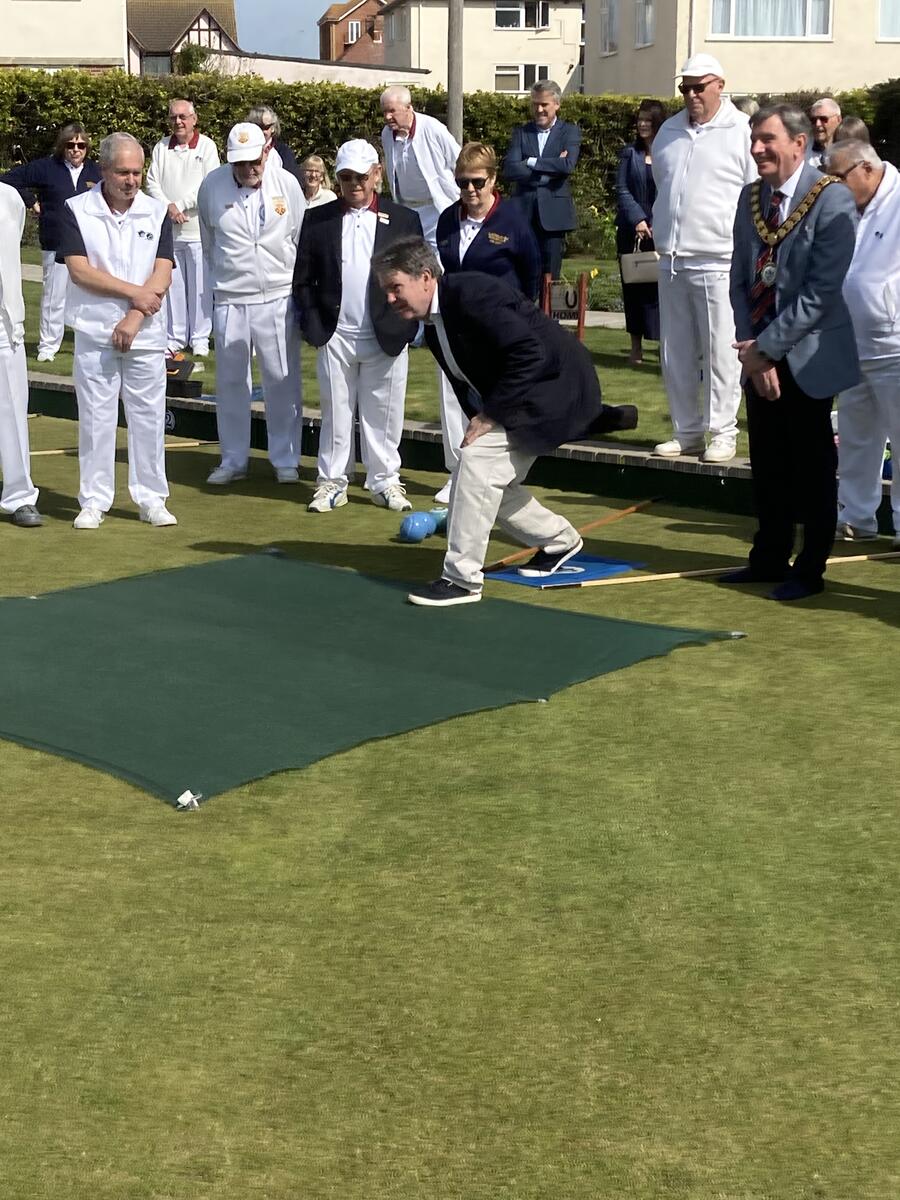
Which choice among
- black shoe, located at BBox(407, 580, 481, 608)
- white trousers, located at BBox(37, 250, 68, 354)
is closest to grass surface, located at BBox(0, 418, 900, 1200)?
black shoe, located at BBox(407, 580, 481, 608)

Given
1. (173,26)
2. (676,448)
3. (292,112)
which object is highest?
(173,26)

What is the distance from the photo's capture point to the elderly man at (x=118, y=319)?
7.55 m

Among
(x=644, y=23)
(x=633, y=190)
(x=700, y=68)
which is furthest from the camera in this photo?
(x=644, y=23)

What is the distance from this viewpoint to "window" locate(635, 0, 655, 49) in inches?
1447

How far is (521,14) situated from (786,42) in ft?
55.8

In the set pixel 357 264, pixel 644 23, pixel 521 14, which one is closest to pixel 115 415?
pixel 357 264

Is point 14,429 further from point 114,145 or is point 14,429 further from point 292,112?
point 292,112

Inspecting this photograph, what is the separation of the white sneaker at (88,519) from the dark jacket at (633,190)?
5200 millimetres

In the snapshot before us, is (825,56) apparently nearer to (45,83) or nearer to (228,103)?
(228,103)

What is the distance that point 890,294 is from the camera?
6.60 m

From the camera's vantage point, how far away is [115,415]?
26.1 ft

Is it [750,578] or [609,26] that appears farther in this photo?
[609,26]

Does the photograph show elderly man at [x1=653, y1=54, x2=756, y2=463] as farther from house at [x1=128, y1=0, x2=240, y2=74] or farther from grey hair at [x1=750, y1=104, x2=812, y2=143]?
house at [x1=128, y1=0, x2=240, y2=74]

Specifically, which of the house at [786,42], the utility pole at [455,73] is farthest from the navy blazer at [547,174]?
the house at [786,42]
